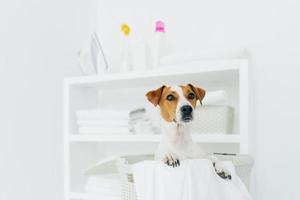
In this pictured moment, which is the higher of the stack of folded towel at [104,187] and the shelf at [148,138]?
the shelf at [148,138]

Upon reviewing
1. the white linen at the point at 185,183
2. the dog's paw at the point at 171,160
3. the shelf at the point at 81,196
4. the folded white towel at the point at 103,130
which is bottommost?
the shelf at the point at 81,196

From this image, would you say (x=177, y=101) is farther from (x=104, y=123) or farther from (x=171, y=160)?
(x=104, y=123)

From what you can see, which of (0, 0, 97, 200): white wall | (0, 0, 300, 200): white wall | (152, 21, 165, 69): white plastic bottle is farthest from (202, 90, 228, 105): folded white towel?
(0, 0, 97, 200): white wall

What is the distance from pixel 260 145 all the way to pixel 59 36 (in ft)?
3.19

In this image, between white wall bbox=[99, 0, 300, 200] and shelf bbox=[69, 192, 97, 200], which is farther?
shelf bbox=[69, 192, 97, 200]

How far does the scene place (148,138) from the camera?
143cm

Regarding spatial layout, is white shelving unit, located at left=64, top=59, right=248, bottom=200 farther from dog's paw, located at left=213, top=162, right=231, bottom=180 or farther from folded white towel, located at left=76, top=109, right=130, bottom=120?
dog's paw, located at left=213, top=162, right=231, bottom=180

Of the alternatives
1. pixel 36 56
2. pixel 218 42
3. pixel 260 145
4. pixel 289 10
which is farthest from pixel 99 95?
pixel 289 10

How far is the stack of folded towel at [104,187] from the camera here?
1.47 m

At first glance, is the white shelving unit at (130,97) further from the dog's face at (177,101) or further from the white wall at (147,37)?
the dog's face at (177,101)

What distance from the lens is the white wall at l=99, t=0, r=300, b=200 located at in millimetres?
1407

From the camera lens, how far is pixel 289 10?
4.76ft

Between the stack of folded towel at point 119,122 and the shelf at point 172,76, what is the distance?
132 millimetres

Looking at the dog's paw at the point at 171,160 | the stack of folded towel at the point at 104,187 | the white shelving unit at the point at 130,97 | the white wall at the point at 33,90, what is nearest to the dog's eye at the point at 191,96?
the dog's paw at the point at 171,160
